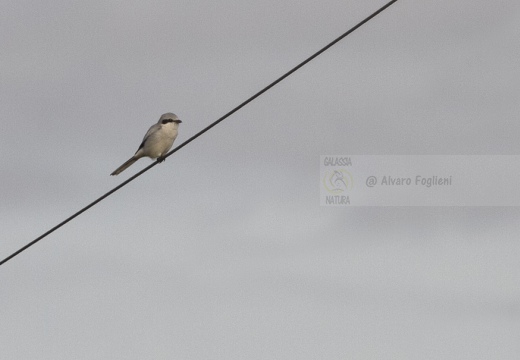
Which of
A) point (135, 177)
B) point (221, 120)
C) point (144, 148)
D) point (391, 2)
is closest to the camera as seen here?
point (391, 2)

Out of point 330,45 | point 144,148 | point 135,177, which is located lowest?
point 135,177

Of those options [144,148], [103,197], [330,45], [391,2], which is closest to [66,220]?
[103,197]

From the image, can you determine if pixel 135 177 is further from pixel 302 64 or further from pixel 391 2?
pixel 391 2

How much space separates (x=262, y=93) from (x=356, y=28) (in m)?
1.41

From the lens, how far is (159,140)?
2123cm

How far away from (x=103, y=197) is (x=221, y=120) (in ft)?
5.86

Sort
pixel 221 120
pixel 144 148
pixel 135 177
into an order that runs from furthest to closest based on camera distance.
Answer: pixel 144 148 < pixel 135 177 < pixel 221 120

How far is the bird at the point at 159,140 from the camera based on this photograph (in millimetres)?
21250

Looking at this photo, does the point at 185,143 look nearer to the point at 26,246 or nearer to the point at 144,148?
the point at 26,246

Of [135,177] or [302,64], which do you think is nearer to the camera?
[302,64]

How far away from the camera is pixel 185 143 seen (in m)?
13.8

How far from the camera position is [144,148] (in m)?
21.3

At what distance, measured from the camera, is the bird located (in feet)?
69.7

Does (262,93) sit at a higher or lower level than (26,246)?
higher
